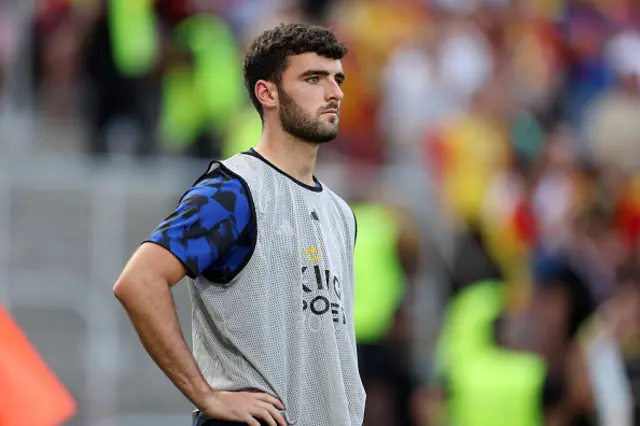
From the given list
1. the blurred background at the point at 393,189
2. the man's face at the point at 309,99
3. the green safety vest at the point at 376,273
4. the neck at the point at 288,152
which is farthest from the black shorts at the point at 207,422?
the green safety vest at the point at 376,273

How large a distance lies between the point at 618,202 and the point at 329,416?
804 cm

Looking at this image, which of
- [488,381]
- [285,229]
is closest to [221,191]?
[285,229]

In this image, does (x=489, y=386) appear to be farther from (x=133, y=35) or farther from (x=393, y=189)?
(x=133, y=35)

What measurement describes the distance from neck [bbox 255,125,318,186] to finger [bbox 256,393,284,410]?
2.50ft

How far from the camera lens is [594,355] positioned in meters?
9.58

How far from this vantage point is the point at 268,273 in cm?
438

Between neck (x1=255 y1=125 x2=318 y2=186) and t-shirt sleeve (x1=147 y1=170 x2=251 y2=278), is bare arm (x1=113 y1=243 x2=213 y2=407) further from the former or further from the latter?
neck (x1=255 y1=125 x2=318 y2=186)

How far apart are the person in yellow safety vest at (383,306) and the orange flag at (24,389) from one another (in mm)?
5037

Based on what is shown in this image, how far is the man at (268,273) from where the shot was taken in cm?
421

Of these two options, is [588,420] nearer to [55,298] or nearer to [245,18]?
[55,298]

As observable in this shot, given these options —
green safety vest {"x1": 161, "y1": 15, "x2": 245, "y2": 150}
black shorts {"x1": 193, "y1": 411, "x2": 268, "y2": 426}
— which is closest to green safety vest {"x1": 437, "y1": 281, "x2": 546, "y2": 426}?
green safety vest {"x1": 161, "y1": 15, "x2": 245, "y2": 150}

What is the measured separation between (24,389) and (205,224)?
90 centimetres

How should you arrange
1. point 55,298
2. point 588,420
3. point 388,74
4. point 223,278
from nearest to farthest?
point 223,278, point 588,420, point 55,298, point 388,74

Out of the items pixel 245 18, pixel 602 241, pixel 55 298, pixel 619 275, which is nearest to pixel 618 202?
pixel 602 241
